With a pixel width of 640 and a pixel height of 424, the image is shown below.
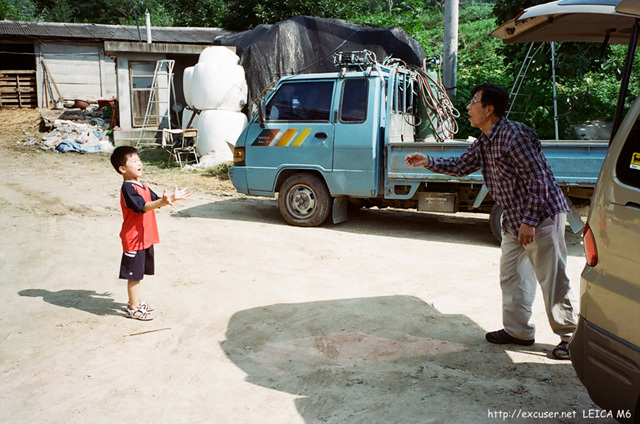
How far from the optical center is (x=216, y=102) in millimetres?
14172

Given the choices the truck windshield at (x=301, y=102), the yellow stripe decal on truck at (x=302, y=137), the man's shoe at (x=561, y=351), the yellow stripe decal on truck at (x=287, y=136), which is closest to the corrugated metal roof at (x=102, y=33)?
the truck windshield at (x=301, y=102)

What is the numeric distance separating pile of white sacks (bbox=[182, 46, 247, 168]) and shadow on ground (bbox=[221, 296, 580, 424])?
9515mm

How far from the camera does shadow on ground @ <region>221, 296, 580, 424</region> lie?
3.24 meters

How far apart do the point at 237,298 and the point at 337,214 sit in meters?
3.11

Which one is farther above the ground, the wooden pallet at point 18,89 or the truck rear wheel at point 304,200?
the wooden pallet at point 18,89

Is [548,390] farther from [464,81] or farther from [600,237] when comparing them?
[464,81]

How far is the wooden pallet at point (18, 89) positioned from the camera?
22109 millimetres

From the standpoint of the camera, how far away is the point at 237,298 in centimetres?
512

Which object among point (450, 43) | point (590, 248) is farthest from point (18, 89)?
point (590, 248)

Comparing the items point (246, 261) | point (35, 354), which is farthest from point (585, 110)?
point (35, 354)

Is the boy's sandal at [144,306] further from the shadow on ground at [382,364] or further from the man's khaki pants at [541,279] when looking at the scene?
the man's khaki pants at [541,279]

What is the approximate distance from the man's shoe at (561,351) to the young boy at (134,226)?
279 cm

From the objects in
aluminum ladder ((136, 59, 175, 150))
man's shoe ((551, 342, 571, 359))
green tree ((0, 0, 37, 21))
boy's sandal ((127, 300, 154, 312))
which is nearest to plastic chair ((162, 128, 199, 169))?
aluminum ladder ((136, 59, 175, 150))

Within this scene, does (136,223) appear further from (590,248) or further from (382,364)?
(590,248)
